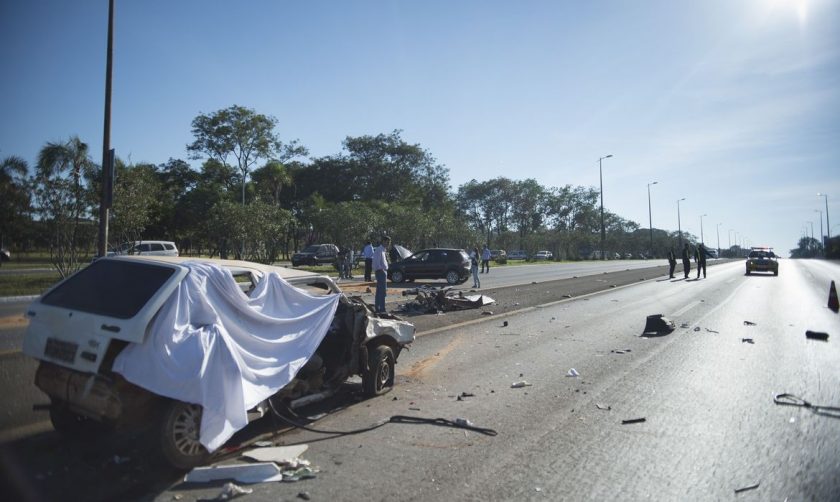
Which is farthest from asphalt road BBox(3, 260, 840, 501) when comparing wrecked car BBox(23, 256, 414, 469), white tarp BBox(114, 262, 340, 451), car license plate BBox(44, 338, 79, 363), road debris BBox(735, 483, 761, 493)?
car license plate BBox(44, 338, 79, 363)

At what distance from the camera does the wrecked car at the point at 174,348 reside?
3.92 metres

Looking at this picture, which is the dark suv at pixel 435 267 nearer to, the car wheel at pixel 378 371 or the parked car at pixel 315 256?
the parked car at pixel 315 256

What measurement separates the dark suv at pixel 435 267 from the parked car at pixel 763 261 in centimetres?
2281

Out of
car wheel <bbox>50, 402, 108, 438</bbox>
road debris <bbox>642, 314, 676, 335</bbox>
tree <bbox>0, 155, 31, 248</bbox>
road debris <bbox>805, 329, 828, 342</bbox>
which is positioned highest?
tree <bbox>0, 155, 31, 248</bbox>

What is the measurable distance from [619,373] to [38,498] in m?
6.76

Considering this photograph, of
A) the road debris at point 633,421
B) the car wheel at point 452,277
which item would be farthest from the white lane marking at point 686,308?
the car wheel at point 452,277

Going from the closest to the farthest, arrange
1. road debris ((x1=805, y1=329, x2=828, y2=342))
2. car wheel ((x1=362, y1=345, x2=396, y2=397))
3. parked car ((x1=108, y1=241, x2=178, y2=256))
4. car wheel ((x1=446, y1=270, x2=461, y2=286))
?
car wheel ((x1=362, y1=345, x2=396, y2=397)), road debris ((x1=805, y1=329, x2=828, y2=342)), car wheel ((x1=446, y1=270, x2=461, y2=286)), parked car ((x1=108, y1=241, x2=178, y2=256))

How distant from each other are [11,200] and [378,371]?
42.1 meters

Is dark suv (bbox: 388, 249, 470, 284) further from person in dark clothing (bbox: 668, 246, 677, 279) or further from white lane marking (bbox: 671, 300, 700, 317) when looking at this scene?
person in dark clothing (bbox: 668, 246, 677, 279)

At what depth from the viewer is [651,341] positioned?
10.4m

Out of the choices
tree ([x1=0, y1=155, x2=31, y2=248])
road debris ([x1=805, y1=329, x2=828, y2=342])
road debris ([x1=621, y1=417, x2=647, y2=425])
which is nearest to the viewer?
road debris ([x1=621, y1=417, x2=647, y2=425])

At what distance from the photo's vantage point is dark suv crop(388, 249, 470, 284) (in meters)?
26.6

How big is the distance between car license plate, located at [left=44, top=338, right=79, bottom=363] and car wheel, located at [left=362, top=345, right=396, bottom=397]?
291cm

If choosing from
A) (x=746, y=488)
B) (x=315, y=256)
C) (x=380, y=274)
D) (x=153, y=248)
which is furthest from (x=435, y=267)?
(x=746, y=488)
